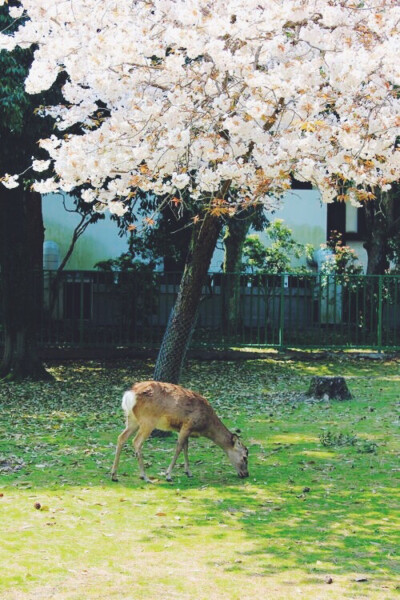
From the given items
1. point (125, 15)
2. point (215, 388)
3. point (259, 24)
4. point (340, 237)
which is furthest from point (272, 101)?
point (340, 237)

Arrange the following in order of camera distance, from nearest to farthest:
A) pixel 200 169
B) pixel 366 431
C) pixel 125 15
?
pixel 125 15 < pixel 200 169 < pixel 366 431

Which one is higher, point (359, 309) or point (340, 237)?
point (340, 237)

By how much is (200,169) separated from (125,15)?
6.32 feet

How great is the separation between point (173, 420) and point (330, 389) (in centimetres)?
596

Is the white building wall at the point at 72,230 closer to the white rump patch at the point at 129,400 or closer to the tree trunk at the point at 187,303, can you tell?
the tree trunk at the point at 187,303

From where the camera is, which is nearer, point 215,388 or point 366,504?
point 366,504

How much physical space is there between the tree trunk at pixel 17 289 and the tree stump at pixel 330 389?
17.4 ft

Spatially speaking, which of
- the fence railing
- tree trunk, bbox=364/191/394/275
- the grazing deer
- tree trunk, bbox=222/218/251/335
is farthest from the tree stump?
tree trunk, bbox=364/191/394/275

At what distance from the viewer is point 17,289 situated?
659 inches

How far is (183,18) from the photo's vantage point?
26.8ft

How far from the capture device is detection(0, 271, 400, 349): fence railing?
20328mm

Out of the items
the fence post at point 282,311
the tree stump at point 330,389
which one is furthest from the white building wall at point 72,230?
the tree stump at point 330,389

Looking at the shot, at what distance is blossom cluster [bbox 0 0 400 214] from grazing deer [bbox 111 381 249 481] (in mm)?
2322

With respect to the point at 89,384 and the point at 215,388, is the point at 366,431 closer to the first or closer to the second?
the point at 215,388
